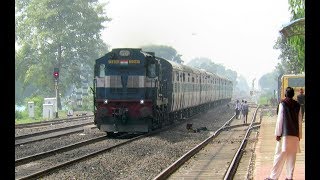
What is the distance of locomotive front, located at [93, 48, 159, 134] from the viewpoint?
21.4 metres

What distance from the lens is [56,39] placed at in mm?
56938

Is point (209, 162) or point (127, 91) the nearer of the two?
point (209, 162)

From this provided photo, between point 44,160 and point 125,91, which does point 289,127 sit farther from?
point 125,91

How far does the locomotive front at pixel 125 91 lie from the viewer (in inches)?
841

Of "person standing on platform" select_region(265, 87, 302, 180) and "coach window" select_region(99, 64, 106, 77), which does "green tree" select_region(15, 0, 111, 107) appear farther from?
"person standing on platform" select_region(265, 87, 302, 180)

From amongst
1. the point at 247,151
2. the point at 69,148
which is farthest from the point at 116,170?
the point at 247,151

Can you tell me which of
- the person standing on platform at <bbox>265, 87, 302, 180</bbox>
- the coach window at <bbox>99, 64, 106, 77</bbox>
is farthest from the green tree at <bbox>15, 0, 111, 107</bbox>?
the person standing on platform at <bbox>265, 87, 302, 180</bbox>

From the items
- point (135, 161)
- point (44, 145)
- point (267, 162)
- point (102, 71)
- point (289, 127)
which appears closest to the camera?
point (289, 127)

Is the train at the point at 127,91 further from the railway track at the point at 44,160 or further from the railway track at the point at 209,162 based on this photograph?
the railway track at the point at 209,162

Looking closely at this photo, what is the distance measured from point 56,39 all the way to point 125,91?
3679 cm

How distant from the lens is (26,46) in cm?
5706

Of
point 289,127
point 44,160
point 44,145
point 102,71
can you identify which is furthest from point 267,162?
point 102,71

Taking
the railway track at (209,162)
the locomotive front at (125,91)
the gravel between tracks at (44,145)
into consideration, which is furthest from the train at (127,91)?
the railway track at (209,162)
